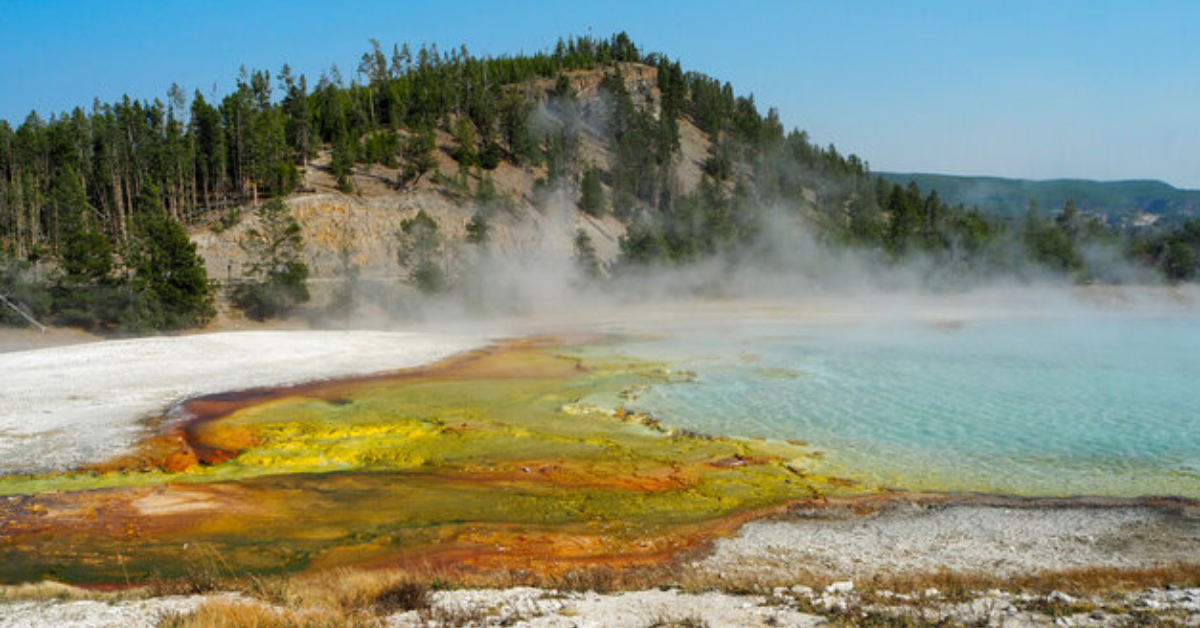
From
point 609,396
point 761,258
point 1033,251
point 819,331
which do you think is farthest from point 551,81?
point 609,396

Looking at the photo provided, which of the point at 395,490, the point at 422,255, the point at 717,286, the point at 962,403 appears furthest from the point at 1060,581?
the point at 717,286

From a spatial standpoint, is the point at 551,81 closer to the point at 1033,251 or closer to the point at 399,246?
the point at 399,246

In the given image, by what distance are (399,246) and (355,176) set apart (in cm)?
1066

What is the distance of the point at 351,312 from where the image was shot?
4122 centimetres

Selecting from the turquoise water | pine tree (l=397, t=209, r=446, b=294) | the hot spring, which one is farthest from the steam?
the turquoise water

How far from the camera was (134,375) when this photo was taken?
20.8 meters

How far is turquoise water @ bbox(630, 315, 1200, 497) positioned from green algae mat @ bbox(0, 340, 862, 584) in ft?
5.11

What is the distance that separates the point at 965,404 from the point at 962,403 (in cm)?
13

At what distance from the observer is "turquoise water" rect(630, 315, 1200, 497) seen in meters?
12.3

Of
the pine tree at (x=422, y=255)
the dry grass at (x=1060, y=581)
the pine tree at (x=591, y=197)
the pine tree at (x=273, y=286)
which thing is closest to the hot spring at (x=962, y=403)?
the dry grass at (x=1060, y=581)

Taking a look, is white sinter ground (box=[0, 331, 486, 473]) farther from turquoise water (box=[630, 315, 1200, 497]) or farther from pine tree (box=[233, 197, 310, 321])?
pine tree (box=[233, 197, 310, 321])

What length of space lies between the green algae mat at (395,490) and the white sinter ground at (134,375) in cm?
103

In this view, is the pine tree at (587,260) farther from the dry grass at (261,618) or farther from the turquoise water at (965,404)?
the dry grass at (261,618)

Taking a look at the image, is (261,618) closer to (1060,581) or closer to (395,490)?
(395,490)
